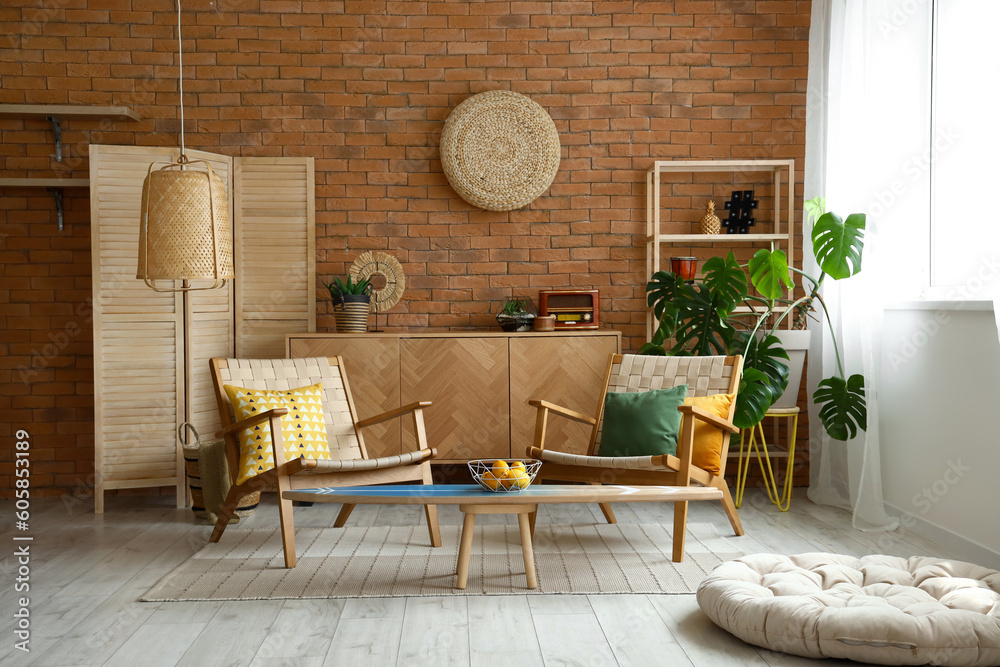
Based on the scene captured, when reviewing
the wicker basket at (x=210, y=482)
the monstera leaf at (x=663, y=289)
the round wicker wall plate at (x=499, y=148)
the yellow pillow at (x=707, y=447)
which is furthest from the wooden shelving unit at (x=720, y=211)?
the wicker basket at (x=210, y=482)

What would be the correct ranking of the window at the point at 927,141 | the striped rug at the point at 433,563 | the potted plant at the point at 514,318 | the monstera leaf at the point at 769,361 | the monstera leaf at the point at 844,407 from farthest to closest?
the potted plant at the point at 514,318 → the monstera leaf at the point at 769,361 → the monstera leaf at the point at 844,407 → the window at the point at 927,141 → the striped rug at the point at 433,563

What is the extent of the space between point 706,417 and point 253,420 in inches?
74.7

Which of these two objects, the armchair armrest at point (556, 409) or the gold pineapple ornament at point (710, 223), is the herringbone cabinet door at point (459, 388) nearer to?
the armchair armrest at point (556, 409)

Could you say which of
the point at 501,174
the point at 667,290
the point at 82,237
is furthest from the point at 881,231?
the point at 82,237

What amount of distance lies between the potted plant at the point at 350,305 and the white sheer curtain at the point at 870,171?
8.61 ft

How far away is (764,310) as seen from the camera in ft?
14.9

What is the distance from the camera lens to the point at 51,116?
15.0 ft

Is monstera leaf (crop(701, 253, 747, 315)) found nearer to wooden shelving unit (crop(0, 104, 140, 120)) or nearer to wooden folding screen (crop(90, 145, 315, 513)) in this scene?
wooden folding screen (crop(90, 145, 315, 513))

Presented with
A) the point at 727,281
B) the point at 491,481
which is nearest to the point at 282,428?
the point at 491,481

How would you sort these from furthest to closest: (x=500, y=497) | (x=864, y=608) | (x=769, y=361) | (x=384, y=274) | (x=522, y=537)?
1. (x=384, y=274)
2. (x=769, y=361)
3. (x=522, y=537)
4. (x=500, y=497)
5. (x=864, y=608)

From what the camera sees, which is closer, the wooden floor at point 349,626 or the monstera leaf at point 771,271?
the wooden floor at point 349,626

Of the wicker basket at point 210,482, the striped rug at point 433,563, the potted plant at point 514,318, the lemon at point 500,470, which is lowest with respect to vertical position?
the striped rug at point 433,563

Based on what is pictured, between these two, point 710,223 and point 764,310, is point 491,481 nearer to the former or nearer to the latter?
point 764,310

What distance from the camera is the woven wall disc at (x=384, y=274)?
4734 millimetres
